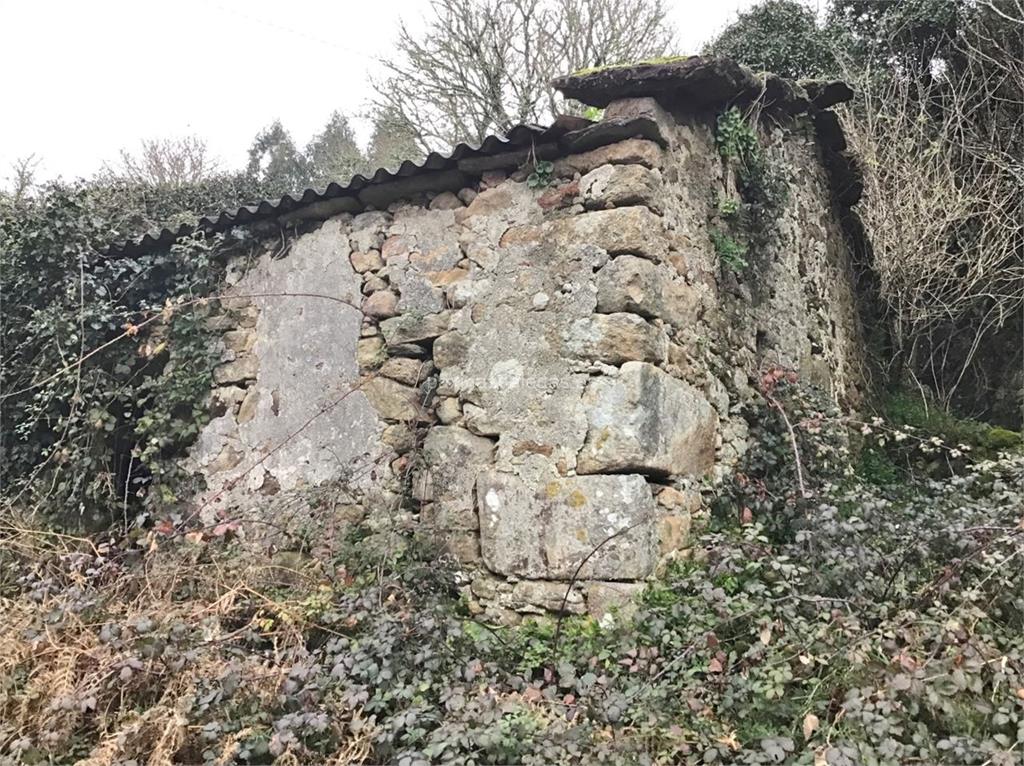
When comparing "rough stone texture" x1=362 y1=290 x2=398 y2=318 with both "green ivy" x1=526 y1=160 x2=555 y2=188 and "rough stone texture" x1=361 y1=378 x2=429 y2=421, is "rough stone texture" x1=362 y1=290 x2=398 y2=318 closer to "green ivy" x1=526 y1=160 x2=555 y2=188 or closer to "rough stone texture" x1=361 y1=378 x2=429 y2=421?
"rough stone texture" x1=361 y1=378 x2=429 y2=421

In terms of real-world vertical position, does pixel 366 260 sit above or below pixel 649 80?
below

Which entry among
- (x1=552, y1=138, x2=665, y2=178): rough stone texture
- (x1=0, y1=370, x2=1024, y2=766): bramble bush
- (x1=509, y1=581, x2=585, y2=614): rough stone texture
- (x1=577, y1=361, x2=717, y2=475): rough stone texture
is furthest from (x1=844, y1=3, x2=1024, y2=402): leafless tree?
(x1=509, y1=581, x2=585, y2=614): rough stone texture

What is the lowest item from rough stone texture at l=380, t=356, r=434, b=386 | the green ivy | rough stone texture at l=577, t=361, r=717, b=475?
rough stone texture at l=577, t=361, r=717, b=475

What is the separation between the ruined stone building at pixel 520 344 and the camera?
153 inches

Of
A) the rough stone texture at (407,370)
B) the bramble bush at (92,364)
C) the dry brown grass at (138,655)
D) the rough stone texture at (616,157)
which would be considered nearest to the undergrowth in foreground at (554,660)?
the dry brown grass at (138,655)

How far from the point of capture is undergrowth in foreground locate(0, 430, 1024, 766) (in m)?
2.72

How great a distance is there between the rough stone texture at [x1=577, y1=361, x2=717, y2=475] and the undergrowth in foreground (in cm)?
53

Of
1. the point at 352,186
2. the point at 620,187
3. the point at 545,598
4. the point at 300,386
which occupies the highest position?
the point at 352,186

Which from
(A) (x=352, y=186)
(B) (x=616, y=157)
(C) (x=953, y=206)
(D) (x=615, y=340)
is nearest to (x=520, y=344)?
(D) (x=615, y=340)

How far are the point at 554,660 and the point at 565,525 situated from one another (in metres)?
0.65

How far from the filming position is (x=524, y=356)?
13.5 feet

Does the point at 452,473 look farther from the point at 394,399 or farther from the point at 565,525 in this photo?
the point at 565,525

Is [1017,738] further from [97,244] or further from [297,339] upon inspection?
[97,244]

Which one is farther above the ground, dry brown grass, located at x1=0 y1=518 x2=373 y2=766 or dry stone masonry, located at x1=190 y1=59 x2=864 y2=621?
dry stone masonry, located at x1=190 y1=59 x2=864 y2=621
